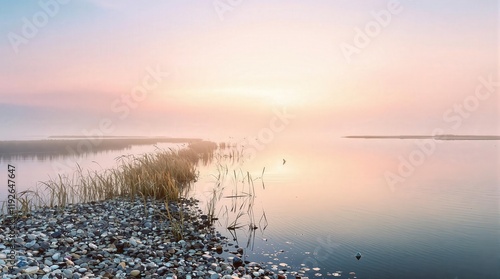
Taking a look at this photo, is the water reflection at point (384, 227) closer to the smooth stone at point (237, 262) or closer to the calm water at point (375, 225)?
the calm water at point (375, 225)

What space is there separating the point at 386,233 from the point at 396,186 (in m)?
12.0

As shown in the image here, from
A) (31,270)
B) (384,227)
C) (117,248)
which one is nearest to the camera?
(31,270)

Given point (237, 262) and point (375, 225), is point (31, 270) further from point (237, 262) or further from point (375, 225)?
point (375, 225)

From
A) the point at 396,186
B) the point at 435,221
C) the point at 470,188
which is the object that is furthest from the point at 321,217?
the point at 470,188

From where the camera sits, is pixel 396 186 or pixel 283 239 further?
pixel 396 186

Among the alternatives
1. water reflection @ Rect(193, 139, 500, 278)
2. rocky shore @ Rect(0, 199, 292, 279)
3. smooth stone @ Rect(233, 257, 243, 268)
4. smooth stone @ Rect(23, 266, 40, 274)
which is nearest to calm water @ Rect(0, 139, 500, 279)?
water reflection @ Rect(193, 139, 500, 278)

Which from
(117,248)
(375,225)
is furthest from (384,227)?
(117,248)

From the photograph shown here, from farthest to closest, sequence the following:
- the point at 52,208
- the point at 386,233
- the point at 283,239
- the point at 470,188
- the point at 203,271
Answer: the point at 470,188 < the point at 52,208 < the point at 386,233 < the point at 283,239 < the point at 203,271

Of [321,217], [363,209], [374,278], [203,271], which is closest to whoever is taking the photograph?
[203,271]

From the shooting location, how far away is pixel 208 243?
1027 cm

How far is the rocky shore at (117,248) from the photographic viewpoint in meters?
7.62

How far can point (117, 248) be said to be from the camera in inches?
364

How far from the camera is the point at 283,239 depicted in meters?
11.6

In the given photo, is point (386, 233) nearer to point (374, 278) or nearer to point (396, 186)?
point (374, 278)
